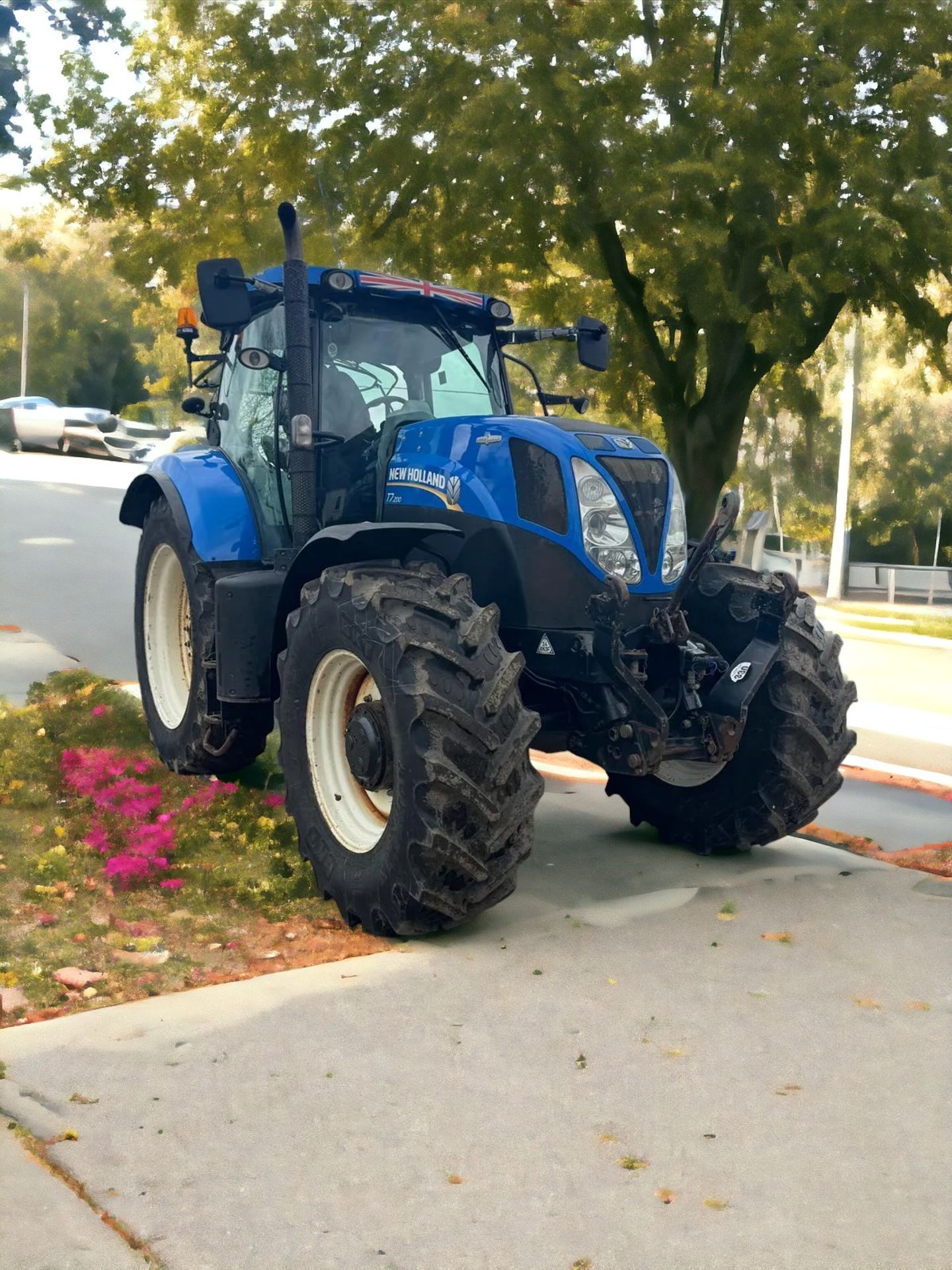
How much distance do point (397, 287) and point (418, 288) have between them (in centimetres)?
13

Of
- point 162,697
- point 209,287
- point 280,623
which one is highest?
point 209,287

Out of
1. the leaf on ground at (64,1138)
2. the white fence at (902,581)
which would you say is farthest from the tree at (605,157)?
the white fence at (902,581)

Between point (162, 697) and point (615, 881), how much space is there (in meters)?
3.09

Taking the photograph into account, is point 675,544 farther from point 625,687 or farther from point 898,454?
point 898,454

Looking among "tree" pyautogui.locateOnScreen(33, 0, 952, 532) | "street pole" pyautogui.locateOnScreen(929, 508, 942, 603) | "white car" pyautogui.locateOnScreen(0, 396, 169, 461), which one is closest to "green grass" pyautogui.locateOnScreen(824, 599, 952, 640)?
"street pole" pyautogui.locateOnScreen(929, 508, 942, 603)

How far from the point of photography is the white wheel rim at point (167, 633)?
8.27 metres

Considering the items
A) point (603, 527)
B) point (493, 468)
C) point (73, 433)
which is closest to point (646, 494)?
point (603, 527)

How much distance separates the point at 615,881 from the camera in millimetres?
6594

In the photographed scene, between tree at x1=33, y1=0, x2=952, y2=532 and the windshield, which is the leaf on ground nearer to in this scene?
the windshield

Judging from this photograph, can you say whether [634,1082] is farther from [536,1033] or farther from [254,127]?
[254,127]

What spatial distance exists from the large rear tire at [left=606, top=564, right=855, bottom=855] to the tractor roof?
184 centimetres

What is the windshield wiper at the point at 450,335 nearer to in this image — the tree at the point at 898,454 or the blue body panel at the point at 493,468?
the blue body panel at the point at 493,468

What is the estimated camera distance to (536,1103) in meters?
4.12

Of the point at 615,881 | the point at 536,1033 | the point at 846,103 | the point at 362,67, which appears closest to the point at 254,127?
the point at 362,67
